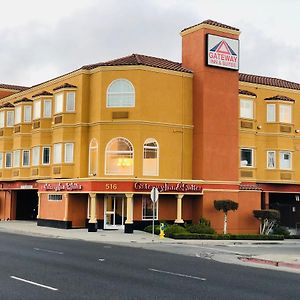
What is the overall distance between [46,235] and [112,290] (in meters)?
21.3

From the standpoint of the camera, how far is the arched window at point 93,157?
38.2m

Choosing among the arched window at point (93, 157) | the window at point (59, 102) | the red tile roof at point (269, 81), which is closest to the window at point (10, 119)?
the window at point (59, 102)

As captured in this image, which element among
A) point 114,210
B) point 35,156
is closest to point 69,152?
point 35,156

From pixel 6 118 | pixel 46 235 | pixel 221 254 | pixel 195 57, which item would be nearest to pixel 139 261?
pixel 221 254

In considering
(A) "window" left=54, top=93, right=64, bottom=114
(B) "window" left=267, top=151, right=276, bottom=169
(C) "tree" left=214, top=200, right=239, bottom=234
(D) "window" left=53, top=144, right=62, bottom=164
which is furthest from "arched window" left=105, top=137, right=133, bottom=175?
(B) "window" left=267, top=151, right=276, bottom=169

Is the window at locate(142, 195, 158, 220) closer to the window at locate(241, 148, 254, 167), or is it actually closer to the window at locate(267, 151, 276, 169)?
the window at locate(241, 148, 254, 167)

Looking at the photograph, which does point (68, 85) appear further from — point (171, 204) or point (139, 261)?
point (139, 261)

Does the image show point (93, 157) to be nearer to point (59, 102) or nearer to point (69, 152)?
point (69, 152)

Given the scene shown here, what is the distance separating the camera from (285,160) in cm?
4450

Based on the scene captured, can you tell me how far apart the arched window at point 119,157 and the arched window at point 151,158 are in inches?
37.8

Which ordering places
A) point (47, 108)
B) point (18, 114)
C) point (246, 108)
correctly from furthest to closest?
1. point (18, 114)
2. point (47, 108)
3. point (246, 108)

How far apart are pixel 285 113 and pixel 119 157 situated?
14.4 meters

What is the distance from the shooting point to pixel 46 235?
32.8 metres

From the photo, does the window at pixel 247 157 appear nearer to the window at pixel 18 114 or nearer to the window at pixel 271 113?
the window at pixel 271 113
